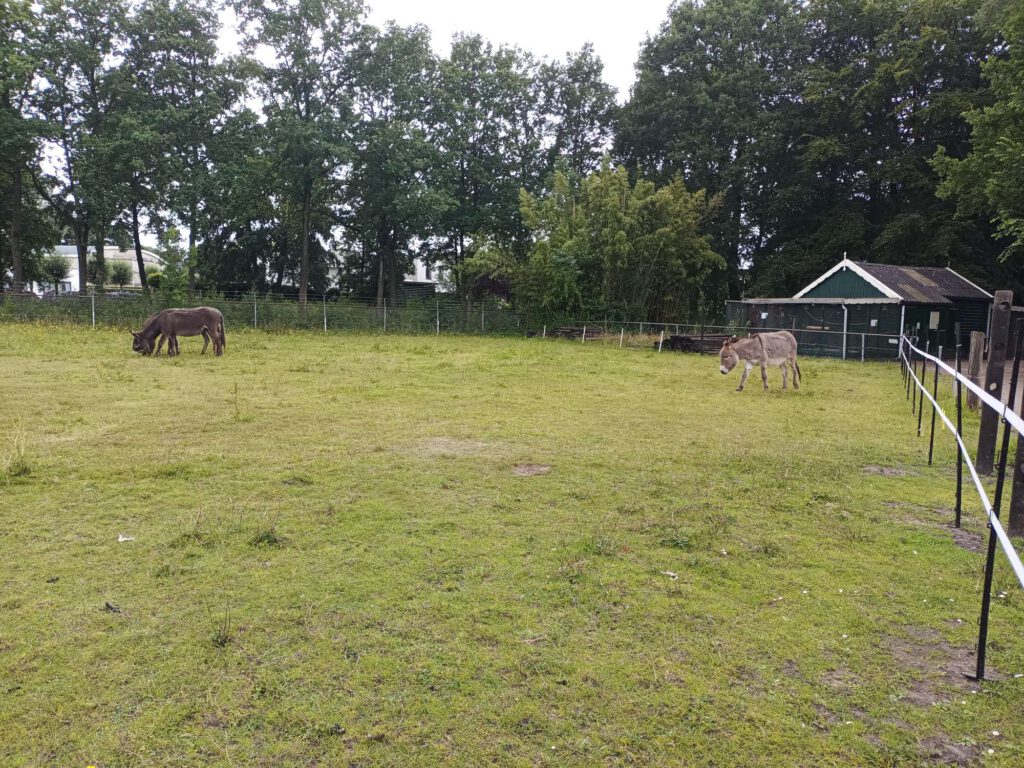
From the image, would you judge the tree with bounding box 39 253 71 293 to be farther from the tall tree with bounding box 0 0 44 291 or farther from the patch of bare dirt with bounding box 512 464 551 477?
the patch of bare dirt with bounding box 512 464 551 477

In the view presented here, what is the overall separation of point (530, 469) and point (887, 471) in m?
3.91

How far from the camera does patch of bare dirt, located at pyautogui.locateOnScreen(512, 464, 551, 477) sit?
6.49 metres

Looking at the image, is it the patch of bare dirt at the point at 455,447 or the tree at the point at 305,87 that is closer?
the patch of bare dirt at the point at 455,447

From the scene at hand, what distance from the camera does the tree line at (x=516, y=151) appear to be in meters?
29.5

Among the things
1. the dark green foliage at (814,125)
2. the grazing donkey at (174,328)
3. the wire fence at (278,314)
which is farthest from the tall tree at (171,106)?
the dark green foliage at (814,125)

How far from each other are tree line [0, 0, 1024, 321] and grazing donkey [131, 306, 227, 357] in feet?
40.3

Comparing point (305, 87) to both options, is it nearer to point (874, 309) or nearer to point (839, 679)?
point (874, 309)

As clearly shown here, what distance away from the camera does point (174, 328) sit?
17.0 metres

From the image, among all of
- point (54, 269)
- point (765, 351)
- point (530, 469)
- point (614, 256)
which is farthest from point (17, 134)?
point (530, 469)

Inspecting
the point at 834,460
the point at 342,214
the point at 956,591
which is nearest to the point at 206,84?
the point at 342,214

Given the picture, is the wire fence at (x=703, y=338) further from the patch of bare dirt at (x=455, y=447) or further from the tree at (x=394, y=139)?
the patch of bare dirt at (x=455, y=447)

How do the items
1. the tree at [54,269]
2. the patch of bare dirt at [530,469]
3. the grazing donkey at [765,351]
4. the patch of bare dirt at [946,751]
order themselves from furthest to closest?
the tree at [54,269], the grazing donkey at [765,351], the patch of bare dirt at [530,469], the patch of bare dirt at [946,751]

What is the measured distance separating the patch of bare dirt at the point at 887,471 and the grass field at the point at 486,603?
7 cm

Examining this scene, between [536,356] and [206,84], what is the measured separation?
26.6 meters
